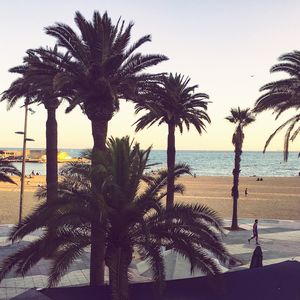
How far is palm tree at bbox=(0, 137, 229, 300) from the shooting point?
405 inches

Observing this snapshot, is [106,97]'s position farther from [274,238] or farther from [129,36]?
[274,238]

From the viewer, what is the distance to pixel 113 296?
9.24 m

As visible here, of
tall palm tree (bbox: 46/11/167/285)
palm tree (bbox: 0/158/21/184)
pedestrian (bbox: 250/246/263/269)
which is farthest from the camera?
palm tree (bbox: 0/158/21/184)

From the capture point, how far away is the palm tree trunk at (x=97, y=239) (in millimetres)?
10812

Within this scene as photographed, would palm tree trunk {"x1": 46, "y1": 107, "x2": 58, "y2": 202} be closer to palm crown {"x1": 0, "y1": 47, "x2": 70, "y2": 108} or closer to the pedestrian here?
palm crown {"x1": 0, "y1": 47, "x2": 70, "y2": 108}

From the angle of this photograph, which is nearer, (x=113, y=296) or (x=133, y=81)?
(x=113, y=296)

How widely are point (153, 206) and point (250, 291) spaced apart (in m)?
3.12

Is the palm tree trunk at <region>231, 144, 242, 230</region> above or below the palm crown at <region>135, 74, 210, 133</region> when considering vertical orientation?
below

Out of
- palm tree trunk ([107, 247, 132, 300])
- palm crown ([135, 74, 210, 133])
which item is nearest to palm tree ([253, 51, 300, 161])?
palm crown ([135, 74, 210, 133])

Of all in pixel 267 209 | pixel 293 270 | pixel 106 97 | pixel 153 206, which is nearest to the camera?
pixel 293 270

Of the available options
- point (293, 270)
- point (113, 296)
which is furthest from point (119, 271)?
point (293, 270)

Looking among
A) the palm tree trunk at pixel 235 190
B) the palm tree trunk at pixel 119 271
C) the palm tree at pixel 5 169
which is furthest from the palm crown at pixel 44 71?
the palm tree trunk at pixel 235 190

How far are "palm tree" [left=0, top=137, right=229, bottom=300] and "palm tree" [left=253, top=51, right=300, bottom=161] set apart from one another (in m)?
10.4

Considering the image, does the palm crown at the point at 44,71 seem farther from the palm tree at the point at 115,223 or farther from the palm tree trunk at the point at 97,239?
the palm tree at the point at 115,223
